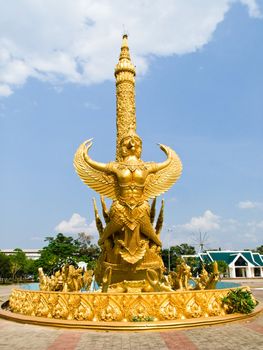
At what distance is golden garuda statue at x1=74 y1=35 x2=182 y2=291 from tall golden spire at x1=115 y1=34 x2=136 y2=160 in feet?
14.5

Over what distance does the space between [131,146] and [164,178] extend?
1873mm

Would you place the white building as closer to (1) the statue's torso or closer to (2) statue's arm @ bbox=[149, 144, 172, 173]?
(2) statue's arm @ bbox=[149, 144, 172, 173]

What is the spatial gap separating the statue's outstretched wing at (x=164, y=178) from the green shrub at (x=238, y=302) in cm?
494

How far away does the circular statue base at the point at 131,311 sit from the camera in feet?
27.3

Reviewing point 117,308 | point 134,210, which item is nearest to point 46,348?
point 117,308

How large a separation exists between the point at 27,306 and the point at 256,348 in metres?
6.39

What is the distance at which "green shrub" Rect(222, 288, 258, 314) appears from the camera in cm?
951

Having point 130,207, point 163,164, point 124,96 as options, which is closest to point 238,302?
point 130,207

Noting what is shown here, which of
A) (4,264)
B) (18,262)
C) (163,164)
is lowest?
Answer: (4,264)

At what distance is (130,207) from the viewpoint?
12.4 metres

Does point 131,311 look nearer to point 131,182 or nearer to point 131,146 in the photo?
point 131,182

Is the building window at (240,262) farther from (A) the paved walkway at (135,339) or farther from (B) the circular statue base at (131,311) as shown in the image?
(A) the paved walkway at (135,339)

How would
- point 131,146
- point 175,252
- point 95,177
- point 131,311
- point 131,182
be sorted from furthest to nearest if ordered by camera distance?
1. point 175,252
2. point 95,177
3. point 131,146
4. point 131,182
5. point 131,311

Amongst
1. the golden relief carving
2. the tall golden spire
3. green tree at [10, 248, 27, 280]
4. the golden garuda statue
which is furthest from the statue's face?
green tree at [10, 248, 27, 280]
